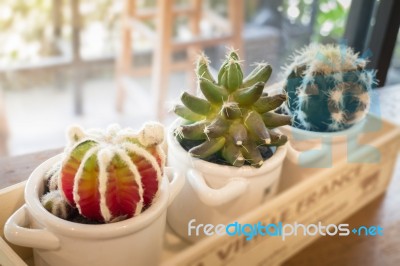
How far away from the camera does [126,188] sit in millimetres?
384

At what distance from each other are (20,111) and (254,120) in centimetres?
161

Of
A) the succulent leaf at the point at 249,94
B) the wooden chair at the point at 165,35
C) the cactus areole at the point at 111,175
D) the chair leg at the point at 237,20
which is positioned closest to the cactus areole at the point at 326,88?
the succulent leaf at the point at 249,94

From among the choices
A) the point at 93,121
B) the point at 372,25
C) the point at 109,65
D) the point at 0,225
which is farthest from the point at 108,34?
the point at 0,225

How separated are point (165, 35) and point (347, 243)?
40.6 inches

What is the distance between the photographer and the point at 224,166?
18.0 inches

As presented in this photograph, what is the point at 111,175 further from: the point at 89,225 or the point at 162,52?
the point at 162,52

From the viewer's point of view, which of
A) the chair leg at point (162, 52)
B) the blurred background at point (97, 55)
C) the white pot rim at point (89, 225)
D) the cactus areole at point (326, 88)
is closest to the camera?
the white pot rim at point (89, 225)

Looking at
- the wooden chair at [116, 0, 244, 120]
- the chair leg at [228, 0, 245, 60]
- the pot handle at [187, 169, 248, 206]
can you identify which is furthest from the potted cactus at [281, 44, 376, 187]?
the chair leg at [228, 0, 245, 60]

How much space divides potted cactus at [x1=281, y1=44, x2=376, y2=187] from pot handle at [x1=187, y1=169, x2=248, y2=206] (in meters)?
0.10

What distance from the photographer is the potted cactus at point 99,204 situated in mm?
378

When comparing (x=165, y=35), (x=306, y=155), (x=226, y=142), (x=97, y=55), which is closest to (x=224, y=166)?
(x=226, y=142)

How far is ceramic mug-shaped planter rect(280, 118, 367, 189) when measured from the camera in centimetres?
53

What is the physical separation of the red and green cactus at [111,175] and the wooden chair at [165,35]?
99cm

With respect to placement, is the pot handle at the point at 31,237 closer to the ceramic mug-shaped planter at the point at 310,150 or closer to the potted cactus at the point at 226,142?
the potted cactus at the point at 226,142
